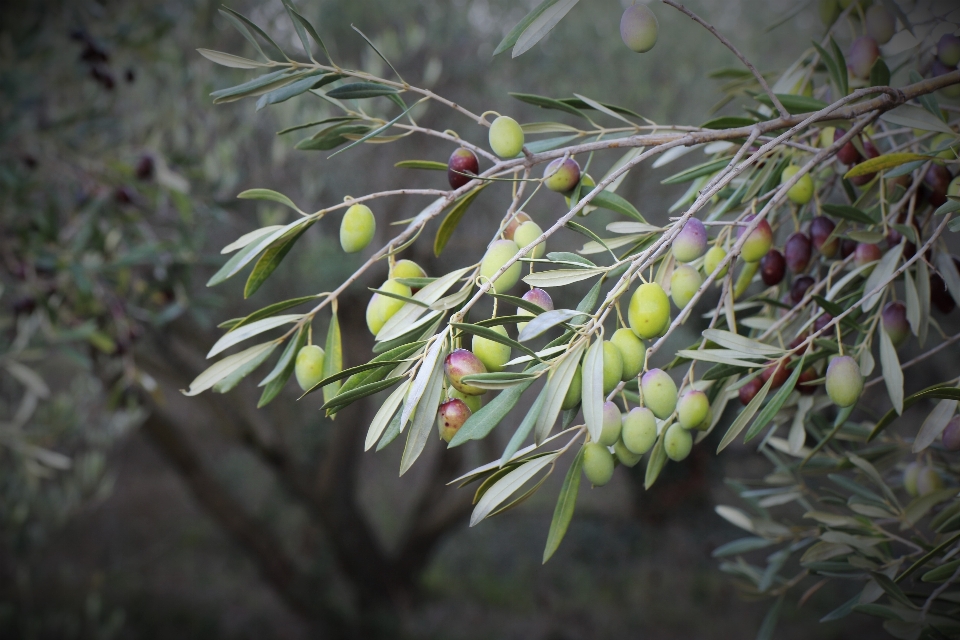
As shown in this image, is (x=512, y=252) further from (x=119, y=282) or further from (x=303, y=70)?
(x=119, y=282)

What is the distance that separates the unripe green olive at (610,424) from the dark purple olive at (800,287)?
41 centimetres

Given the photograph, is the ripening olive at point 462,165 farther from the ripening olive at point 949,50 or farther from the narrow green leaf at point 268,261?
the ripening olive at point 949,50

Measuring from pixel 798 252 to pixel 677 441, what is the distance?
34 centimetres

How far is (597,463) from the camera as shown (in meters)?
0.58

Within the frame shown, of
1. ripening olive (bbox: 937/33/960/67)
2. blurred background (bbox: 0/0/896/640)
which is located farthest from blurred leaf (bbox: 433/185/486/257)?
blurred background (bbox: 0/0/896/640)

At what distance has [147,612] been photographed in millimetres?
4812

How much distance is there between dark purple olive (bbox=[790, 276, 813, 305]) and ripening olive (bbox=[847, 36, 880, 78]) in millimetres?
271

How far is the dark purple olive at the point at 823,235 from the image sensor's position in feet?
2.70

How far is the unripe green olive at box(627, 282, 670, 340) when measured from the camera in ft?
1.73

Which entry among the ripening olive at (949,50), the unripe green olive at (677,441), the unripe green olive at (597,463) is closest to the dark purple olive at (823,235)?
the ripening olive at (949,50)

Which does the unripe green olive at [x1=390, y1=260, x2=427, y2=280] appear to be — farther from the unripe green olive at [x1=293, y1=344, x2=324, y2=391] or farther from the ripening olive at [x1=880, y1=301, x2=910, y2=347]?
the ripening olive at [x1=880, y1=301, x2=910, y2=347]

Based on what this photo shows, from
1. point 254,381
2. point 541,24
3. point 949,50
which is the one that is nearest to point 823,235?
point 949,50

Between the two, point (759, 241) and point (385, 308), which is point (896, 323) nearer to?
point (759, 241)

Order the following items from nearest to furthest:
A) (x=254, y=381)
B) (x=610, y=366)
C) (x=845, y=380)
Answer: (x=610, y=366), (x=845, y=380), (x=254, y=381)
